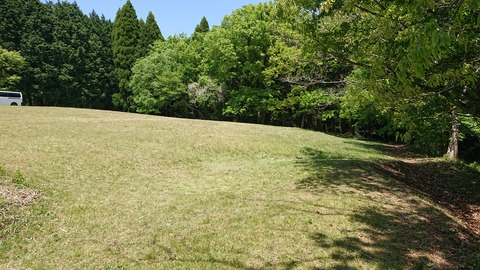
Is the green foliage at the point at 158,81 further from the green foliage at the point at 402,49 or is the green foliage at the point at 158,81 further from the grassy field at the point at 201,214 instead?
the green foliage at the point at 402,49

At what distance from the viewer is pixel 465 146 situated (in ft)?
60.3

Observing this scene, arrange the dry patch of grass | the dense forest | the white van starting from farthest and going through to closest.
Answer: the white van < the dense forest < the dry patch of grass

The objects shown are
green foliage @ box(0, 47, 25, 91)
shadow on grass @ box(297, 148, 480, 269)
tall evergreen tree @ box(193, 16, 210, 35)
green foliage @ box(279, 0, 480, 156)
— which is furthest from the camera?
tall evergreen tree @ box(193, 16, 210, 35)

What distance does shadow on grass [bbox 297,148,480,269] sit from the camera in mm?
4715

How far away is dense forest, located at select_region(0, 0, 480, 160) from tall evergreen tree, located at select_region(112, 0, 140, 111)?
15 cm

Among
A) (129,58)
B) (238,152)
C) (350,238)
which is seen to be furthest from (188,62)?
(350,238)

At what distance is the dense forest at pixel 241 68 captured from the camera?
6.91 meters

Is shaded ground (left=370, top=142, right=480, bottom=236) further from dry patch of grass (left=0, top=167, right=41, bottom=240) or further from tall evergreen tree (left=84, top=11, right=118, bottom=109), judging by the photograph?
tall evergreen tree (left=84, top=11, right=118, bottom=109)

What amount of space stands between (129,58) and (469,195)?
43.7m

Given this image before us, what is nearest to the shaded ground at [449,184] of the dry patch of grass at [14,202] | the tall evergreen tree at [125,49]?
the dry patch of grass at [14,202]

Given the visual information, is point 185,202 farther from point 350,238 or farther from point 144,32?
point 144,32

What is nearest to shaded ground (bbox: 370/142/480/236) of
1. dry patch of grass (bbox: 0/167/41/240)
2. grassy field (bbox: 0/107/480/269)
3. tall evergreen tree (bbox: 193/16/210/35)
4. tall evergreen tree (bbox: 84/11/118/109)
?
grassy field (bbox: 0/107/480/269)

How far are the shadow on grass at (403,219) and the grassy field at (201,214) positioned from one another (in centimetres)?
3

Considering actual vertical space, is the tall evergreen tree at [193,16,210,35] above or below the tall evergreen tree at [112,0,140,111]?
above
